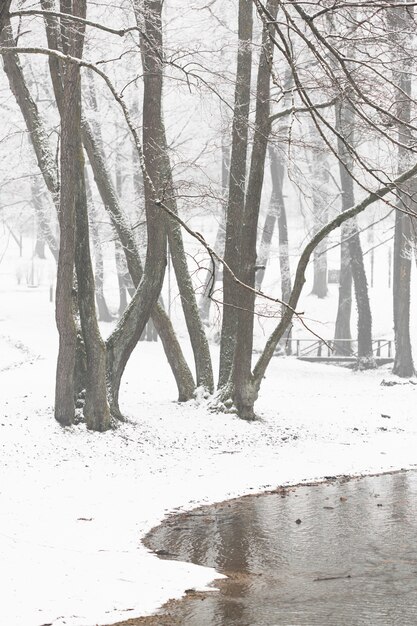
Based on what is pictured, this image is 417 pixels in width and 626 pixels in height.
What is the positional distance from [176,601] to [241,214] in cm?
1080

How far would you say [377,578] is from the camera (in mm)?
7086

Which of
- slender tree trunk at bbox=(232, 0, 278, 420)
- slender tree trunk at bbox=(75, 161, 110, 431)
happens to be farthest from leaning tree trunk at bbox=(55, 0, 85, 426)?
slender tree trunk at bbox=(232, 0, 278, 420)

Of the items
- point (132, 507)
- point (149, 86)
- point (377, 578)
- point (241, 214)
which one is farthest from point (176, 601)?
point (241, 214)

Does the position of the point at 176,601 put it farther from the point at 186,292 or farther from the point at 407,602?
the point at 186,292

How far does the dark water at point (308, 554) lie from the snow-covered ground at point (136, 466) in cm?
40

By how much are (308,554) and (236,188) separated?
30.8ft

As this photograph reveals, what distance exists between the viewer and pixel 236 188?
635 inches

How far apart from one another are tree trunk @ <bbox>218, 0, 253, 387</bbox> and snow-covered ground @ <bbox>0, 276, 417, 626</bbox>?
120cm

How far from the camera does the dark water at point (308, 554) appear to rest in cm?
624

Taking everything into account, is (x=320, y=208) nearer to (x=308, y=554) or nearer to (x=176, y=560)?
(x=308, y=554)

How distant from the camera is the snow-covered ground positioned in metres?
6.70

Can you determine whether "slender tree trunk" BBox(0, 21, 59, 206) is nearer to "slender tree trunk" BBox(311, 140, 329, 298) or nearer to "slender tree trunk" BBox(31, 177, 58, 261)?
"slender tree trunk" BBox(311, 140, 329, 298)

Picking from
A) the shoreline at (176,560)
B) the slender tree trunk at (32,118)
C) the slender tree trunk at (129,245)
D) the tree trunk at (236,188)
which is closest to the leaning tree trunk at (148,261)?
the slender tree trunk at (129,245)

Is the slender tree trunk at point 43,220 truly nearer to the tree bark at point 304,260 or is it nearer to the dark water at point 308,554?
the tree bark at point 304,260
